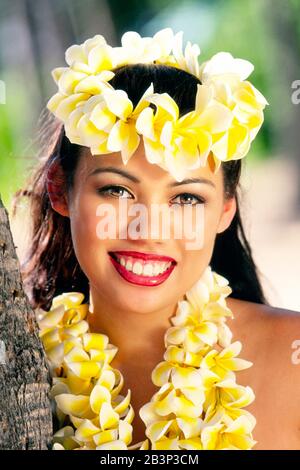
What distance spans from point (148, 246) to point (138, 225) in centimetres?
6

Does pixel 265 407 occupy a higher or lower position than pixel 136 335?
lower

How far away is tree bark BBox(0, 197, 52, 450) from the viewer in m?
1.78

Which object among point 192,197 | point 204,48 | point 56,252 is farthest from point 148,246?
point 204,48

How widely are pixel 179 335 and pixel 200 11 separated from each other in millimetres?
2700

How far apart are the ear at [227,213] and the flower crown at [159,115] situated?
225 mm

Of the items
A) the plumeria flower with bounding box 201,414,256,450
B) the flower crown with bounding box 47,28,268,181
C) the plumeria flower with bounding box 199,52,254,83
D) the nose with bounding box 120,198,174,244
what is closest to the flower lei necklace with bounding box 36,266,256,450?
the plumeria flower with bounding box 201,414,256,450

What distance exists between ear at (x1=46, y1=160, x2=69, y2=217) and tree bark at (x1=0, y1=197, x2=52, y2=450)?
1.66 feet

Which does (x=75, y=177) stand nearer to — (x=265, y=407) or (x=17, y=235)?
(x=265, y=407)


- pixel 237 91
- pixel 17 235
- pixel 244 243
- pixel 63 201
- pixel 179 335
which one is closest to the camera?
pixel 237 91

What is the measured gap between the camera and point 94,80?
2.00m

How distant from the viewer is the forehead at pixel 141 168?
2.00 metres

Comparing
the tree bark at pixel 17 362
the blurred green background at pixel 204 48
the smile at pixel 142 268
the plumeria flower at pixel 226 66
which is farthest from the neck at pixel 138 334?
the blurred green background at pixel 204 48

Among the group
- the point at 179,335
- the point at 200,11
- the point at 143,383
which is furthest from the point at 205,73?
the point at 200,11

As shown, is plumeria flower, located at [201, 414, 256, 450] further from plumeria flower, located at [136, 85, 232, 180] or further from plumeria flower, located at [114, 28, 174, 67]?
plumeria flower, located at [114, 28, 174, 67]
